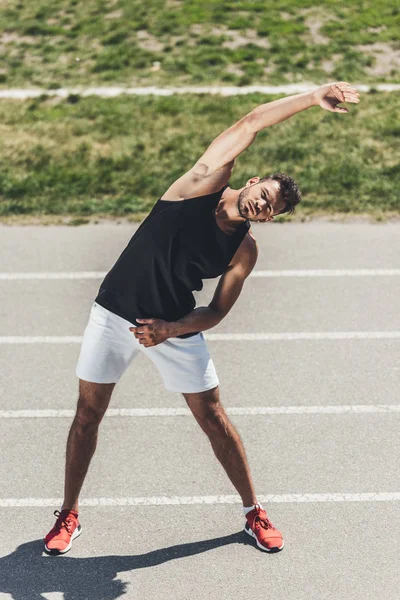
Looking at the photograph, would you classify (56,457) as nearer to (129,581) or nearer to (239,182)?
(129,581)

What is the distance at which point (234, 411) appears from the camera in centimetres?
645

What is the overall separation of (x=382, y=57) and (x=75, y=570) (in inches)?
459

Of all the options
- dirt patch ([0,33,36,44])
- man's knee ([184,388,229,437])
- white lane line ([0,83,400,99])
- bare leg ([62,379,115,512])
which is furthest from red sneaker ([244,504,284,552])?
dirt patch ([0,33,36,44])

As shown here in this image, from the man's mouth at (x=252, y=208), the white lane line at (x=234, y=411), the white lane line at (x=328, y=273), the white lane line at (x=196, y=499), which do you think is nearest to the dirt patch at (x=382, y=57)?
the white lane line at (x=328, y=273)

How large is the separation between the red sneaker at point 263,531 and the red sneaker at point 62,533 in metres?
0.95

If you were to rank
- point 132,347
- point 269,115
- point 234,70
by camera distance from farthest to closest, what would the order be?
point 234,70 → point 132,347 → point 269,115

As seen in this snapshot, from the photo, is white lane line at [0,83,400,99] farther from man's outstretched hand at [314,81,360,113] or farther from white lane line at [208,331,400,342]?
man's outstretched hand at [314,81,360,113]

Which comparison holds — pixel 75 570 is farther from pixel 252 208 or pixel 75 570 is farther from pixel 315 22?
pixel 315 22

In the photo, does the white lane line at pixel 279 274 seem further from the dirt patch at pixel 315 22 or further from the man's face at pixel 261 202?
the dirt patch at pixel 315 22

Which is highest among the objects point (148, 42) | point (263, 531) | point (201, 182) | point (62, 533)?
point (201, 182)

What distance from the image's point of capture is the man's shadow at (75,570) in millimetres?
4746

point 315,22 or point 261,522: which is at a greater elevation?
point 261,522

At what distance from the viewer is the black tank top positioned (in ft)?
14.7

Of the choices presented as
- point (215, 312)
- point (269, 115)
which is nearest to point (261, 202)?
point (269, 115)
